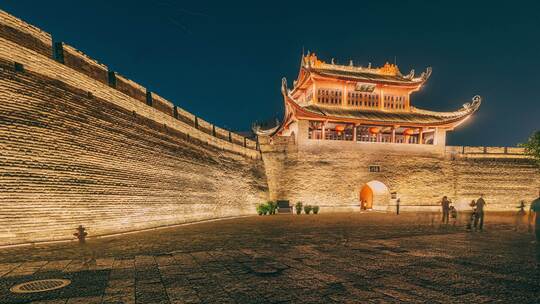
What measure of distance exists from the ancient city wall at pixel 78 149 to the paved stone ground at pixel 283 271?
1.25 m

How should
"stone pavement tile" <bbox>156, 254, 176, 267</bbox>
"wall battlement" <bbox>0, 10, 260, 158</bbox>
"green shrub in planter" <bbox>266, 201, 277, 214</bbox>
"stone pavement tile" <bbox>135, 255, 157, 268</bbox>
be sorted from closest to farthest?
"stone pavement tile" <bbox>135, 255, 157, 268</bbox> → "stone pavement tile" <bbox>156, 254, 176, 267</bbox> → "wall battlement" <bbox>0, 10, 260, 158</bbox> → "green shrub in planter" <bbox>266, 201, 277, 214</bbox>

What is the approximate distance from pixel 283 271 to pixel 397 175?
20086 mm

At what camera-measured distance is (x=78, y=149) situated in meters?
8.38

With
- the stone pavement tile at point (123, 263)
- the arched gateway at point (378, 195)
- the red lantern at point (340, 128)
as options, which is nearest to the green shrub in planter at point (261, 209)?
the arched gateway at point (378, 195)

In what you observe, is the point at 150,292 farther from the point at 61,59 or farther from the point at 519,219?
the point at 519,219

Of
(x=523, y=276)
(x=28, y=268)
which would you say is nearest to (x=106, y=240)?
(x=28, y=268)

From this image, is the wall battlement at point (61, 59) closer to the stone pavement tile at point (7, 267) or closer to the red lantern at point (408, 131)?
the stone pavement tile at point (7, 267)

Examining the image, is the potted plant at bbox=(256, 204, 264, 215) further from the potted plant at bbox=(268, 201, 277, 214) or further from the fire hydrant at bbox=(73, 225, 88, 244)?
the fire hydrant at bbox=(73, 225, 88, 244)

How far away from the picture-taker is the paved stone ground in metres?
3.56

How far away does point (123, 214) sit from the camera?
386 inches

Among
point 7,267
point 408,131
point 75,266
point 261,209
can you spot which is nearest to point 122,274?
point 75,266

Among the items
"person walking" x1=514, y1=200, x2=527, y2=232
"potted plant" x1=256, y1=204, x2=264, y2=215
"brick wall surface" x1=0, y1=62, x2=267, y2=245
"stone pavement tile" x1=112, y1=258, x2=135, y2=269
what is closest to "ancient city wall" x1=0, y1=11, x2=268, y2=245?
"brick wall surface" x1=0, y1=62, x2=267, y2=245

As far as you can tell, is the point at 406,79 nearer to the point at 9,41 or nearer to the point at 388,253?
the point at 388,253

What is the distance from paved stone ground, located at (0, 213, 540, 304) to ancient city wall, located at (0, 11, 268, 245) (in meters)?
1.25
